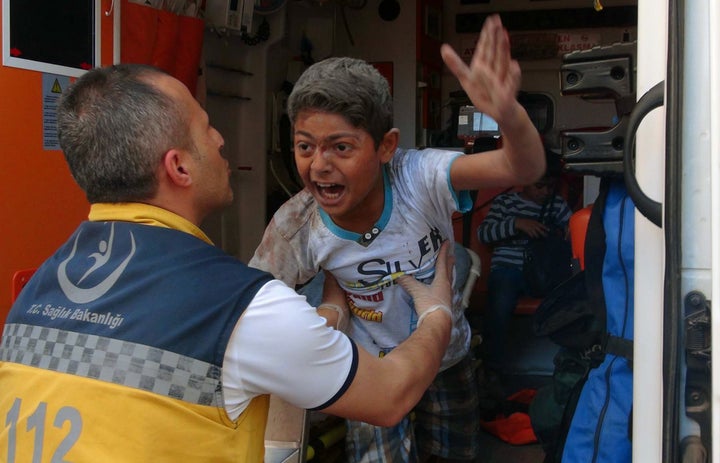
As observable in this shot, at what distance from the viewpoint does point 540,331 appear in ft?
5.39

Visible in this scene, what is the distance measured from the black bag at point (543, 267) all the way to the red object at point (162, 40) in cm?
205

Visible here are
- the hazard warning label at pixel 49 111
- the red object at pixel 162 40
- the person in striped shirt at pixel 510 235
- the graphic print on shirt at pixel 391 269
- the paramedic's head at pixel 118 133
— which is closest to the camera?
the paramedic's head at pixel 118 133

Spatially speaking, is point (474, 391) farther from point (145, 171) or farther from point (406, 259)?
point (145, 171)

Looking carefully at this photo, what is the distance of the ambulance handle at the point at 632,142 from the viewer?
110cm

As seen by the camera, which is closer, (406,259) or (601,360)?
(601,360)

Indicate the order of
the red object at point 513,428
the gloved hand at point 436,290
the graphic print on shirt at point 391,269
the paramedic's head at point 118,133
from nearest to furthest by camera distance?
the paramedic's head at point 118,133 → the gloved hand at point 436,290 → the graphic print on shirt at point 391,269 → the red object at point 513,428

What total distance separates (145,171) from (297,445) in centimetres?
75

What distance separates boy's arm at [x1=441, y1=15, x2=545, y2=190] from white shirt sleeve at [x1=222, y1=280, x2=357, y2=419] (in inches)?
20.4

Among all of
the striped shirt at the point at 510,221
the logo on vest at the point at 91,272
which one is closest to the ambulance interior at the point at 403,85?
the striped shirt at the point at 510,221

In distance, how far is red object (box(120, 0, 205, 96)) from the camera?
297 centimetres

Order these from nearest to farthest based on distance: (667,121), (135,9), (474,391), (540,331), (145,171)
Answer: (667,121) < (145,171) < (540,331) < (474,391) < (135,9)

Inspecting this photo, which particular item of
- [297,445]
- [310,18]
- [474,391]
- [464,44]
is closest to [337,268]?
[297,445]

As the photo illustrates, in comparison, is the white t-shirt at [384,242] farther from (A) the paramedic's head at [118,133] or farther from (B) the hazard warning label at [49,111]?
(B) the hazard warning label at [49,111]

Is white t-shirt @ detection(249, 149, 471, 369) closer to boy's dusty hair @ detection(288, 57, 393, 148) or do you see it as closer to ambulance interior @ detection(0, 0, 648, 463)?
boy's dusty hair @ detection(288, 57, 393, 148)
